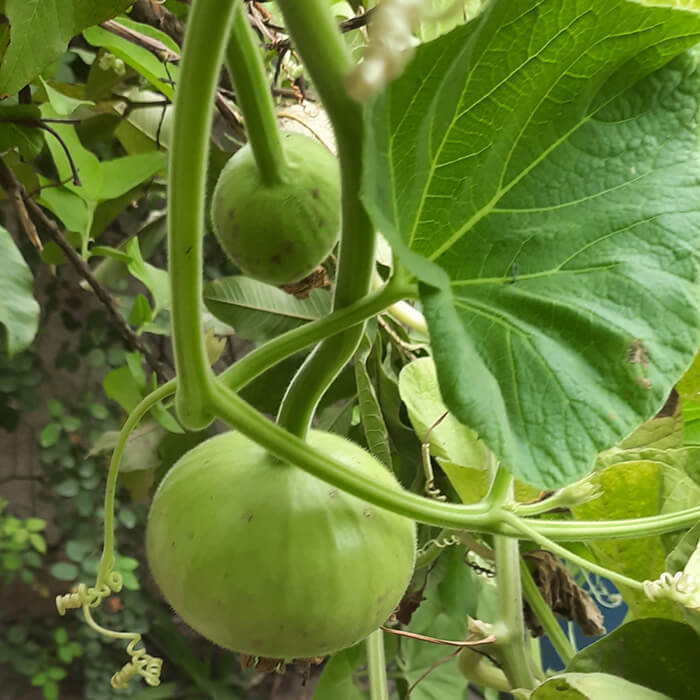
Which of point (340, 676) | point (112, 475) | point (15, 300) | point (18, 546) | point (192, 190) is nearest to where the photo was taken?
point (192, 190)

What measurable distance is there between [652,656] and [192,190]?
15.2 inches

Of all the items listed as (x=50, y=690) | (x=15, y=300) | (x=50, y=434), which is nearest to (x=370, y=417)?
(x=15, y=300)

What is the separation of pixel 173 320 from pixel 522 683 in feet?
1.28

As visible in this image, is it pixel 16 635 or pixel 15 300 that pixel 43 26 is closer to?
pixel 15 300

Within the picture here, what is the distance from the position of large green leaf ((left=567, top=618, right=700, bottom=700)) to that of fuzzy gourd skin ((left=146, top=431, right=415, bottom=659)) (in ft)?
0.68

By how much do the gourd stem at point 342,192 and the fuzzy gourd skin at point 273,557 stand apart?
0.10 ft

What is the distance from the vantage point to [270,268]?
0.28 m

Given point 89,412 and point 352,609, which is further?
point 89,412

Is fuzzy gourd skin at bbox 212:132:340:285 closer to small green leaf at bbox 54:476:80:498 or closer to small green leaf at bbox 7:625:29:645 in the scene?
small green leaf at bbox 54:476:80:498

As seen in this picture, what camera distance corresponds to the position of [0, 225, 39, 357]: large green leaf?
0.44 m

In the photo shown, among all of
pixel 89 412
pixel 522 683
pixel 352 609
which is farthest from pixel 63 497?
pixel 352 609

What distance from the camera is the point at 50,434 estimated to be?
1.40 meters

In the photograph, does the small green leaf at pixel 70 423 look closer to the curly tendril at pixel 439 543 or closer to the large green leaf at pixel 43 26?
the curly tendril at pixel 439 543

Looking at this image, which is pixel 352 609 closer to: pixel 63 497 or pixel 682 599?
pixel 682 599
